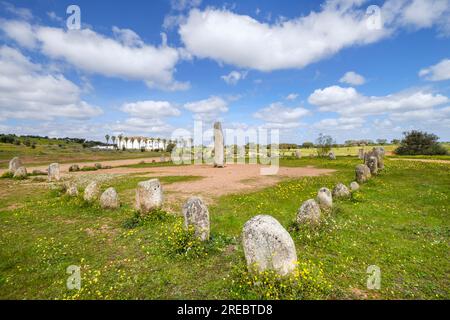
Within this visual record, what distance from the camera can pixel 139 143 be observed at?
135 metres

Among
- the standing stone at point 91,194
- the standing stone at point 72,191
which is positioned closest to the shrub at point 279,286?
the standing stone at point 91,194

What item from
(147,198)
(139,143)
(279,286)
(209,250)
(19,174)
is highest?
(139,143)

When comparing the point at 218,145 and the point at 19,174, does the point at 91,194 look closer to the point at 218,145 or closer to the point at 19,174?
the point at 19,174

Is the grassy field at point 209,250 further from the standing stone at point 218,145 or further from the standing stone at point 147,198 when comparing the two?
the standing stone at point 218,145

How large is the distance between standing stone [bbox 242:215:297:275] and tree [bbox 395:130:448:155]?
61.1 m

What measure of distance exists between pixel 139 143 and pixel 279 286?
138 meters

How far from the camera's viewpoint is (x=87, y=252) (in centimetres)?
914

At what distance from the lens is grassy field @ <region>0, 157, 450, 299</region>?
675cm

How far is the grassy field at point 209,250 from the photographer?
6750mm

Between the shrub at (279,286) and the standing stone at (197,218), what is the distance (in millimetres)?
2968

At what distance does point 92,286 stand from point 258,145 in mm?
73661

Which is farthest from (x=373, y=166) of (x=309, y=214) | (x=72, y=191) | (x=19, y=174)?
(x=19, y=174)

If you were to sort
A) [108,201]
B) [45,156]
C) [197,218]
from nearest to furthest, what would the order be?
[197,218], [108,201], [45,156]
